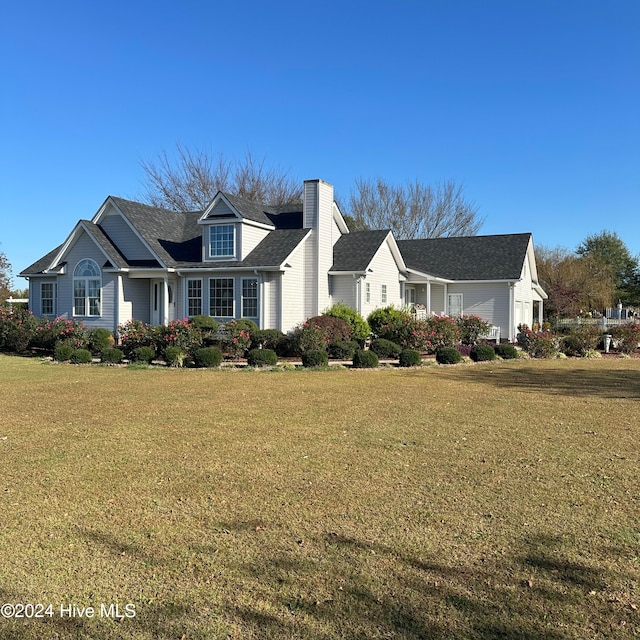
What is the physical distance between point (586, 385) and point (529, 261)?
19898 mm

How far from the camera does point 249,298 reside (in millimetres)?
24188

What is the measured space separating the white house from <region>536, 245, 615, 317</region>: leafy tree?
636 inches

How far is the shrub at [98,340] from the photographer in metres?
21.4

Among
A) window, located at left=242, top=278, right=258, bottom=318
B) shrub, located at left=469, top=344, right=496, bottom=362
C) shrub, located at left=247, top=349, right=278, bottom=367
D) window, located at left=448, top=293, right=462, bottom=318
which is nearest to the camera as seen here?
shrub, located at left=247, top=349, right=278, bottom=367

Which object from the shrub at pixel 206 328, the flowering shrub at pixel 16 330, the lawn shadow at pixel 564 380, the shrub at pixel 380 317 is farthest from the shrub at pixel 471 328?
the flowering shrub at pixel 16 330

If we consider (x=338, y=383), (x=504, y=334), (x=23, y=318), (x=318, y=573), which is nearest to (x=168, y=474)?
(x=318, y=573)

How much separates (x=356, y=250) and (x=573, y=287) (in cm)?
2156

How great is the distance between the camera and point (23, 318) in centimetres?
2370

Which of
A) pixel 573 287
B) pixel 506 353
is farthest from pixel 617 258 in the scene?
pixel 506 353

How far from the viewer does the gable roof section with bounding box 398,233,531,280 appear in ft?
101

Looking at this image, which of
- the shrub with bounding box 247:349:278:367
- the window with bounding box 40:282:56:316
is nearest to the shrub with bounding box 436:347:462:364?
the shrub with bounding box 247:349:278:367

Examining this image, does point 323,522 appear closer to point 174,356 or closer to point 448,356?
point 174,356

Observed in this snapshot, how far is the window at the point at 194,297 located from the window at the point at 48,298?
691 cm

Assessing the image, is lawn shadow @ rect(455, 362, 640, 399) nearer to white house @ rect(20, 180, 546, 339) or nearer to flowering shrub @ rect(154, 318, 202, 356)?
flowering shrub @ rect(154, 318, 202, 356)
